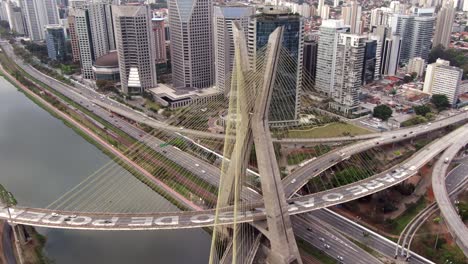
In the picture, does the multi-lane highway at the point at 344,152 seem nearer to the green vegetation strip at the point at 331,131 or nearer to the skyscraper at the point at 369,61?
the green vegetation strip at the point at 331,131

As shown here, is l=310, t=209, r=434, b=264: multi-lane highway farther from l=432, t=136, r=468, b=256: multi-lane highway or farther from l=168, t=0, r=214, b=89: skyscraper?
l=168, t=0, r=214, b=89: skyscraper

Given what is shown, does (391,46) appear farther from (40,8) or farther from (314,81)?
(40,8)

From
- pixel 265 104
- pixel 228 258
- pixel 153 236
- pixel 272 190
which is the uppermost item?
pixel 265 104

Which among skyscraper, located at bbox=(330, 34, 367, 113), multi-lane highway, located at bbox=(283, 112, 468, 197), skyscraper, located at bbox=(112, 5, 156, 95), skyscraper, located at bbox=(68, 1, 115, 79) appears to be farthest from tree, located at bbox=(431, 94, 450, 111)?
skyscraper, located at bbox=(68, 1, 115, 79)

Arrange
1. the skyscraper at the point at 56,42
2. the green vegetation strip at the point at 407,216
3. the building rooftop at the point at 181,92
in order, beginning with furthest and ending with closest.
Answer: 1. the skyscraper at the point at 56,42
2. the building rooftop at the point at 181,92
3. the green vegetation strip at the point at 407,216

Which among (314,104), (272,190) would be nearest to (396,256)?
(272,190)

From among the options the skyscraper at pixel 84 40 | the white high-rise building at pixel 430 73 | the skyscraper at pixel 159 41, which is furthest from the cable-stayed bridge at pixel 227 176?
the skyscraper at pixel 159 41
